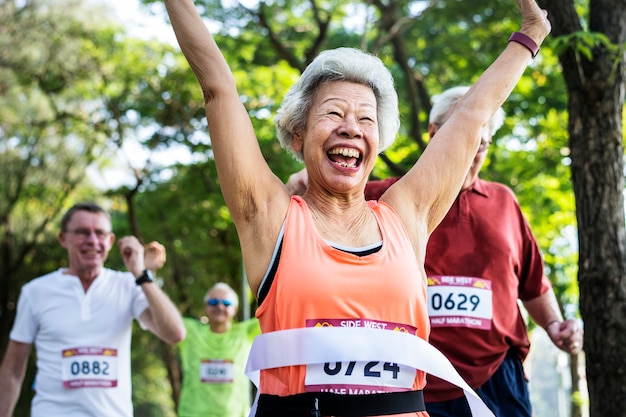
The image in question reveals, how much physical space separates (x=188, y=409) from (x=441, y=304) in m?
5.21

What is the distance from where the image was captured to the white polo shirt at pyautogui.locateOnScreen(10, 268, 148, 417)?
5.07 metres

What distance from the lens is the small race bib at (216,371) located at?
867 cm

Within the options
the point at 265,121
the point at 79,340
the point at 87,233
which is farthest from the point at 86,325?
the point at 265,121

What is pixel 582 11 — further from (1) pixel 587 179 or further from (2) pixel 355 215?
(2) pixel 355 215

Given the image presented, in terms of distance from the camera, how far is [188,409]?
28.2 feet

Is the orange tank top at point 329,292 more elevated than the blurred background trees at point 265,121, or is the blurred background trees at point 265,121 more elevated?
the blurred background trees at point 265,121

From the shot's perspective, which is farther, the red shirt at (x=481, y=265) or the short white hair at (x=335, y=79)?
the red shirt at (x=481, y=265)

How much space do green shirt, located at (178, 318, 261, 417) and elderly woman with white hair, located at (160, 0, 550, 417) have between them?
6.11 m

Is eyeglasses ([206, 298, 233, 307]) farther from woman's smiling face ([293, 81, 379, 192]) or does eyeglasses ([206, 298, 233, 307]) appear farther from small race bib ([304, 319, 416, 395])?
small race bib ([304, 319, 416, 395])

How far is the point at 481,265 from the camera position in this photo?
4043 mm

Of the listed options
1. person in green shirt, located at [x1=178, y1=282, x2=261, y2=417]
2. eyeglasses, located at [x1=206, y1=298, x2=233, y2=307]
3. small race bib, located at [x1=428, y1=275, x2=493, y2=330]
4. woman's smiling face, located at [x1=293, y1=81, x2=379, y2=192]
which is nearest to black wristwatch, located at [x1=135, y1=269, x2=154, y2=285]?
small race bib, located at [x1=428, y1=275, x2=493, y2=330]

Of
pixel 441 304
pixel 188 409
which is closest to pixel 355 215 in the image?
pixel 441 304

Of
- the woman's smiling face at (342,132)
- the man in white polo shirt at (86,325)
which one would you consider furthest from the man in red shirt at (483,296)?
the man in white polo shirt at (86,325)

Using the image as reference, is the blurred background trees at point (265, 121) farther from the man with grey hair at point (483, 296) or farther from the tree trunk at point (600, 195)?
the man with grey hair at point (483, 296)
